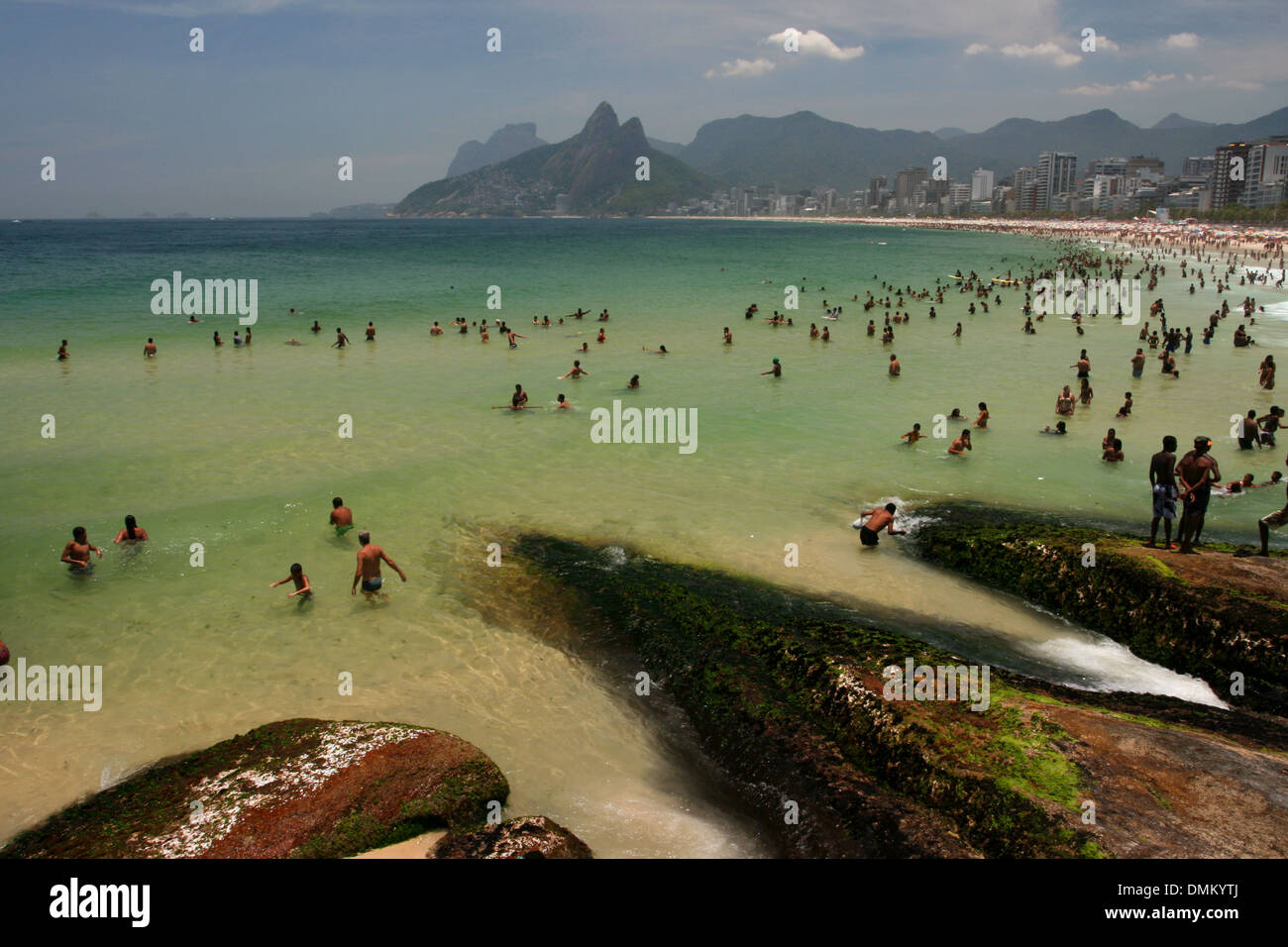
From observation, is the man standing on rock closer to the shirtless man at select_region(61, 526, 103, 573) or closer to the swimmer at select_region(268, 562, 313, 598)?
the swimmer at select_region(268, 562, 313, 598)

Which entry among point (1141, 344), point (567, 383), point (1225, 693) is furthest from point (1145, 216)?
point (1225, 693)

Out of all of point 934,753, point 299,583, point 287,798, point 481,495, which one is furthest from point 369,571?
point 934,753

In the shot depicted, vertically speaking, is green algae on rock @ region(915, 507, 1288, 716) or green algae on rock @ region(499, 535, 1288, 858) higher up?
green algae on rock @ region(915, 507, 1288, 716)

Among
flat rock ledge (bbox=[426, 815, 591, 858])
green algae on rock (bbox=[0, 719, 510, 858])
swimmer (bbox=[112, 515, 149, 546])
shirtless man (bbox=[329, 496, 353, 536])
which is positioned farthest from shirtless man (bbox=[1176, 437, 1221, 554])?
swimmer (bbox=[112, 515, 149, 546])

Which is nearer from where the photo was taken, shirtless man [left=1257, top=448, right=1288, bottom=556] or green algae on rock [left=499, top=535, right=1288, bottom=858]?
green algae on rock [left=499, top=535, right=1288, bottom=858]

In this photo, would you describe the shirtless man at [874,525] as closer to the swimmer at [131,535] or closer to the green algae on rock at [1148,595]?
the green algae on rock at [1148,595]

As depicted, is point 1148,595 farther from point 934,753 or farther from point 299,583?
point 299,583
